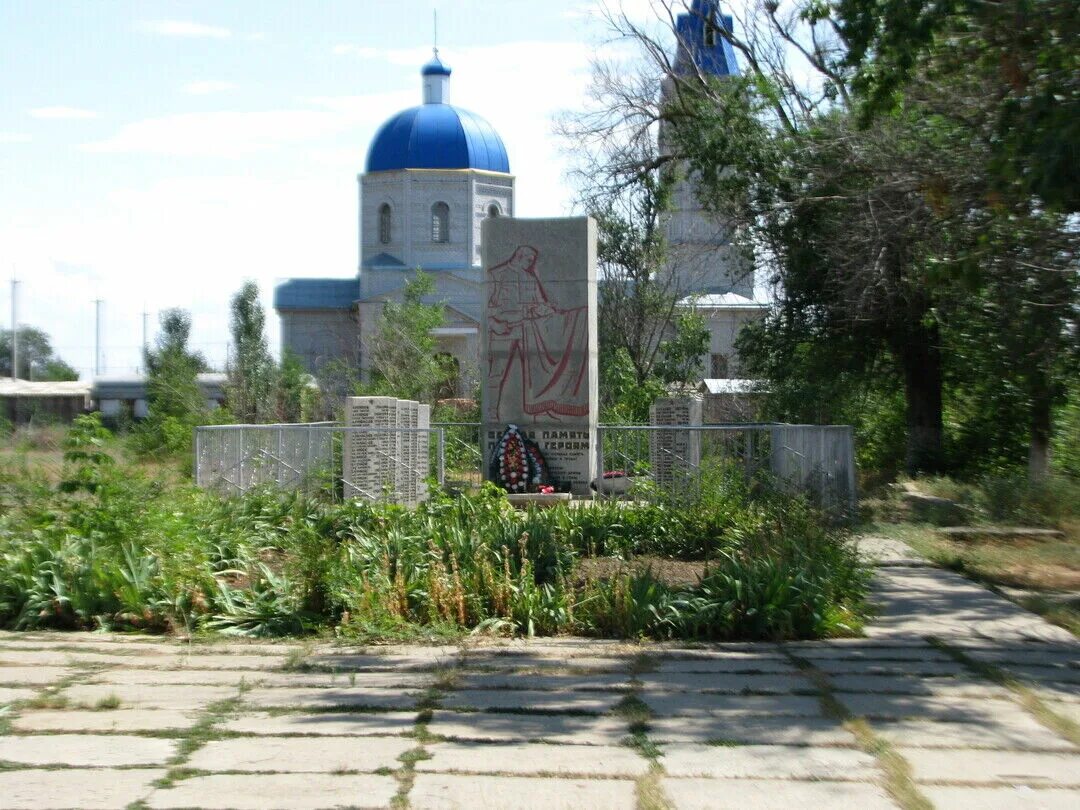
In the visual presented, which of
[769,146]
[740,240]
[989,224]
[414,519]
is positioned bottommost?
[414,519]

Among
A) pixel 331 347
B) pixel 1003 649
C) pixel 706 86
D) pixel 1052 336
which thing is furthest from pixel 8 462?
pixel 331 347

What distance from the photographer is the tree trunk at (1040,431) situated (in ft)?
59.5

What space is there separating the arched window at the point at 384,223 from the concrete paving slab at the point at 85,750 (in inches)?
2040

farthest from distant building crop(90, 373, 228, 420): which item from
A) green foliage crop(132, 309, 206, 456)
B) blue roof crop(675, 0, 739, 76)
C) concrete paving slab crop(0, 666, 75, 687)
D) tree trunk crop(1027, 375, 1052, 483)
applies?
concrete paving slab crop(0, 666, 75, 687)

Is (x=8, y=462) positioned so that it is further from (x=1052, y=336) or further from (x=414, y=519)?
(x=1052, y=336)

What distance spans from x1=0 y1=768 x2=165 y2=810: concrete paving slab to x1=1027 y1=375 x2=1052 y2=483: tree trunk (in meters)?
15.7

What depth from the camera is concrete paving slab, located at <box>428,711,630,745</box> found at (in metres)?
5.88

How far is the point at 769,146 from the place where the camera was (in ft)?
67.4

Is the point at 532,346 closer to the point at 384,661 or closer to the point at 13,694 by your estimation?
the point at 384,661

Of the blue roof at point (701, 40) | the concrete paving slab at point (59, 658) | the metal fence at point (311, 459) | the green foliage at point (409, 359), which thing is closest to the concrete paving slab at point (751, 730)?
the concrete paving slab at point (59, 658)

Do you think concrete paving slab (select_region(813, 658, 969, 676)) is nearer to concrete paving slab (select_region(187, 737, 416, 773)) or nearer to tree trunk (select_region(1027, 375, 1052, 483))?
concrete paving slab (select_region(187, 737, 416, 773))

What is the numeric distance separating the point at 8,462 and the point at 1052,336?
38.6 feet

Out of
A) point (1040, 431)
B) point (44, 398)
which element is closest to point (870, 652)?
point (1040, 431)

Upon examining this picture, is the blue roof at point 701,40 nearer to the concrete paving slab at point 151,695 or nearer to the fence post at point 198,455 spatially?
the fence post at point 198,455
